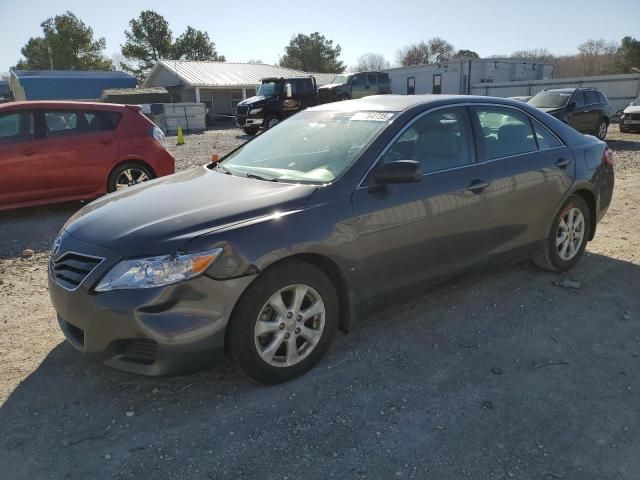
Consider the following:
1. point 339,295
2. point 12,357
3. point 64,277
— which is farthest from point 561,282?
point 12,357

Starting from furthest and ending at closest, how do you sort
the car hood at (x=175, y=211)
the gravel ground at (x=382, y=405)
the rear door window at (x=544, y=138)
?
the rear door window at (x=544, y=138), the car hood at (x=175, y=211), the gravel ground at (x=382, y=405)

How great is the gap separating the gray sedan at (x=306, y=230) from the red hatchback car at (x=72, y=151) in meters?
3.83

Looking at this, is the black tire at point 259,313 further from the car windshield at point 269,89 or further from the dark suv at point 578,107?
the car windshield at point 269,89

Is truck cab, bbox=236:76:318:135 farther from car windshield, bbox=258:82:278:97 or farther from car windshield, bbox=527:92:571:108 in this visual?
car windshield, bbox=527:92:571:108

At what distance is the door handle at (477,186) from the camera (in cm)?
376

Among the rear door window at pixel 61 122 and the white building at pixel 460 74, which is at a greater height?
the white building at pixel 460 74

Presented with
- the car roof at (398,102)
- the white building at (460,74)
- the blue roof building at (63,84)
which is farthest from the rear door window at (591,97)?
the blue roof building at (63,84)

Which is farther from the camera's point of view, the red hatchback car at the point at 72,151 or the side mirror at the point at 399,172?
the red hatchback car at the point at 72,151

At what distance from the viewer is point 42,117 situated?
6.98 m

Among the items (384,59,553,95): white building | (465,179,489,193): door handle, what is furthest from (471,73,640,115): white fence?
(465,179,489,193): door handle

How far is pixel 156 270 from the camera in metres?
2.62

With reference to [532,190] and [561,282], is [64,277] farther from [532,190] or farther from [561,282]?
[561,282]

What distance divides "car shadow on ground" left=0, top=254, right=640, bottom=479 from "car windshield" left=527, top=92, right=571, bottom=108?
1311 centimetres

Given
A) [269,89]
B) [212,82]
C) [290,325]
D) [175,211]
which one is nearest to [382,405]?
[290,325]
